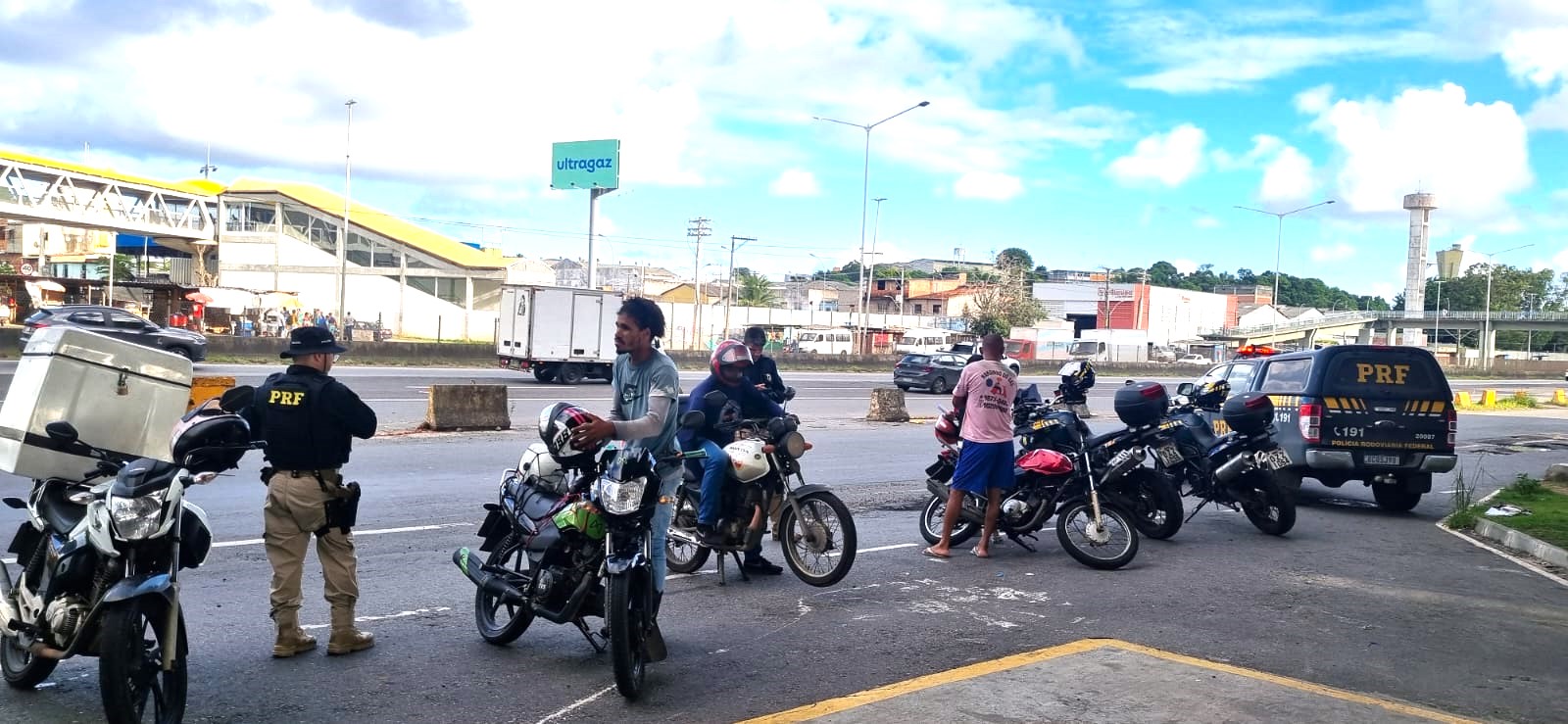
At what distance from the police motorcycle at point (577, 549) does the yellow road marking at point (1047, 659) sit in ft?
2.34

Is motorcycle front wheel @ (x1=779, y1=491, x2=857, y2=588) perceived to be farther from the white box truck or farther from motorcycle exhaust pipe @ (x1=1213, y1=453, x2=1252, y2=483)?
the white box truck

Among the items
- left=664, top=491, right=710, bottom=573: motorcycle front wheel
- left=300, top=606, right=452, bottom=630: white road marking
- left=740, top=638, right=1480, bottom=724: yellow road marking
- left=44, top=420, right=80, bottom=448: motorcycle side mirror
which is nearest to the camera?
left=44, top=420, right=80, bottom=448: motorcycle side mirror

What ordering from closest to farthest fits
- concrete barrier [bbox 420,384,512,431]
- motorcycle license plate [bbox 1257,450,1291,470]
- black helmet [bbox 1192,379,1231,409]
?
motorcycle license plate [bbox 1257,450,1291,470], black helmet [bbox 1192,379,1231,409], concrete barrier [bbox 420,384,512,431]

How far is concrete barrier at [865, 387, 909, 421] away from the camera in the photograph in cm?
2362

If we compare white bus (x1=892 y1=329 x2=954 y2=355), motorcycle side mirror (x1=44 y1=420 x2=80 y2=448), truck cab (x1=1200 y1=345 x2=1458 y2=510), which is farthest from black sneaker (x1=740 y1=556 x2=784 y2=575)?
white bus (x1=892 y1=329 x2=954 y2=355)

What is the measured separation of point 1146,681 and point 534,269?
71.6m

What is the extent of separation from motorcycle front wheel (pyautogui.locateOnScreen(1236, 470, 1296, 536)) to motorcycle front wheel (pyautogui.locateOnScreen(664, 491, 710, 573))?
17.3ft

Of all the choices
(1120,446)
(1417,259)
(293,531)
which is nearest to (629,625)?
(293,531)

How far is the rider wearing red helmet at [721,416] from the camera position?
7785 mm

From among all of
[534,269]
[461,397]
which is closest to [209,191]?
[534,269]

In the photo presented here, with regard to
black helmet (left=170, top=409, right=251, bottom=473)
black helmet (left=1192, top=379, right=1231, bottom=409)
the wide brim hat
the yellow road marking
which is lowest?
the yellow road marking

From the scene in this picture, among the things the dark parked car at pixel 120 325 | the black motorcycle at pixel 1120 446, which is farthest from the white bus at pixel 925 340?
the black motorcycle at pixel 1120 446

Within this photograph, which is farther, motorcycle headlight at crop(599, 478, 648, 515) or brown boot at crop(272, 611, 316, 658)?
brown boot at crop(272, 611, 316, 658)

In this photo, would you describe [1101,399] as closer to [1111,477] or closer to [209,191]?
[1111,477]
